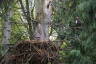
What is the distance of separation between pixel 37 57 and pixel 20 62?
0.32 m

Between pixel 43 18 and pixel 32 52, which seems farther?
pixel 43 18

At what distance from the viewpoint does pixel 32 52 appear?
5.71m

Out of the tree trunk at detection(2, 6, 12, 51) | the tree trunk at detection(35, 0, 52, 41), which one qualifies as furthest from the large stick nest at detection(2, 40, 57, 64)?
the tree trunk at detection(2, 6, 12, 51)

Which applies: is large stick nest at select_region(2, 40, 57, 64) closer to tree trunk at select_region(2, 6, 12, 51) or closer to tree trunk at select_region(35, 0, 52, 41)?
tree trunk at select_region(35, 0, 52, 41)

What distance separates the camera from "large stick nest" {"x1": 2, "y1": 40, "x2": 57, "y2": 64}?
5.70m

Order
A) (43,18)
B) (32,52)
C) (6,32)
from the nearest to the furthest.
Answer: (32,52), (43,18), (6,32)

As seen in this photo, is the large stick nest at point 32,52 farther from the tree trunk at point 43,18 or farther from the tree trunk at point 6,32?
the tree trunk at point 6,32

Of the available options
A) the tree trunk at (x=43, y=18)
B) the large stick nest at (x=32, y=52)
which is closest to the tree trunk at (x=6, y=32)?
the tree trunk at (x=43, y=18)

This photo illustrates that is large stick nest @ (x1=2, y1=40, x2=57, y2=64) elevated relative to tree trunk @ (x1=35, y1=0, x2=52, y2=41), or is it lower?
lower

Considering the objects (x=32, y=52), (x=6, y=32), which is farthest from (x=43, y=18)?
(x=32, y=52)

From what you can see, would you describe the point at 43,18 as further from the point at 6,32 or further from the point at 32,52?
the point at 32,52

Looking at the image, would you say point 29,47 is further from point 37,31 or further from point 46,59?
point 37,31

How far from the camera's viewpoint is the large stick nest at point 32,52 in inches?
224

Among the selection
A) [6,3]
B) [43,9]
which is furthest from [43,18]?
[6,3]
